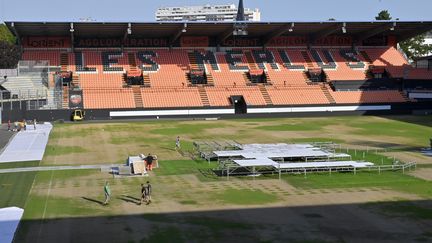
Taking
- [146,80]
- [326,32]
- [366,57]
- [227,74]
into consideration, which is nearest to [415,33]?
[366,57]

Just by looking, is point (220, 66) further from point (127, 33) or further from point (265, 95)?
point (127, 33)

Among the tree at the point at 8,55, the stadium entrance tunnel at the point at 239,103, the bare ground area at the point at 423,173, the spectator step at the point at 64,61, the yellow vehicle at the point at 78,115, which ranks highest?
the tree at the point at 8,55

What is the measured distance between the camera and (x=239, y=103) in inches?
2913

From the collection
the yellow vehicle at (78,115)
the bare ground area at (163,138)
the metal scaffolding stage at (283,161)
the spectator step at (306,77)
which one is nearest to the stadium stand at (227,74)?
the spectator step at (306,77)

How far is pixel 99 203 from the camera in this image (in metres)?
24.7

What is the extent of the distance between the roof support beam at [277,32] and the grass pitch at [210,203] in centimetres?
3772

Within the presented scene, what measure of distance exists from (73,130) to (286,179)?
3266cm

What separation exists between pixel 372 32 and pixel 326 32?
7.97 metres

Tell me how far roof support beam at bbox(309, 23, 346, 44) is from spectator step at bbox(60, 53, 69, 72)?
3816 cm

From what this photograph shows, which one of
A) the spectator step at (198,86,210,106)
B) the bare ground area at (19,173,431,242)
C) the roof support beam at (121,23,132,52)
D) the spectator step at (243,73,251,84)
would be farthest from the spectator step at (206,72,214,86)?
the bare ground area at (19,173,431,242)

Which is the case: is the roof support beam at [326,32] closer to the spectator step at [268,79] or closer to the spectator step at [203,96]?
the spectator step at [268,79]

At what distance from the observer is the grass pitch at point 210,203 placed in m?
19.9

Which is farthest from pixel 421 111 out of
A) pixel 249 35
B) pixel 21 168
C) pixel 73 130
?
pixel 21 168

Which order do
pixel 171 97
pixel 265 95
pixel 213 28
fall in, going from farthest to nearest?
pixel 213 28 → pixel 265 95 → pixel 171 97
